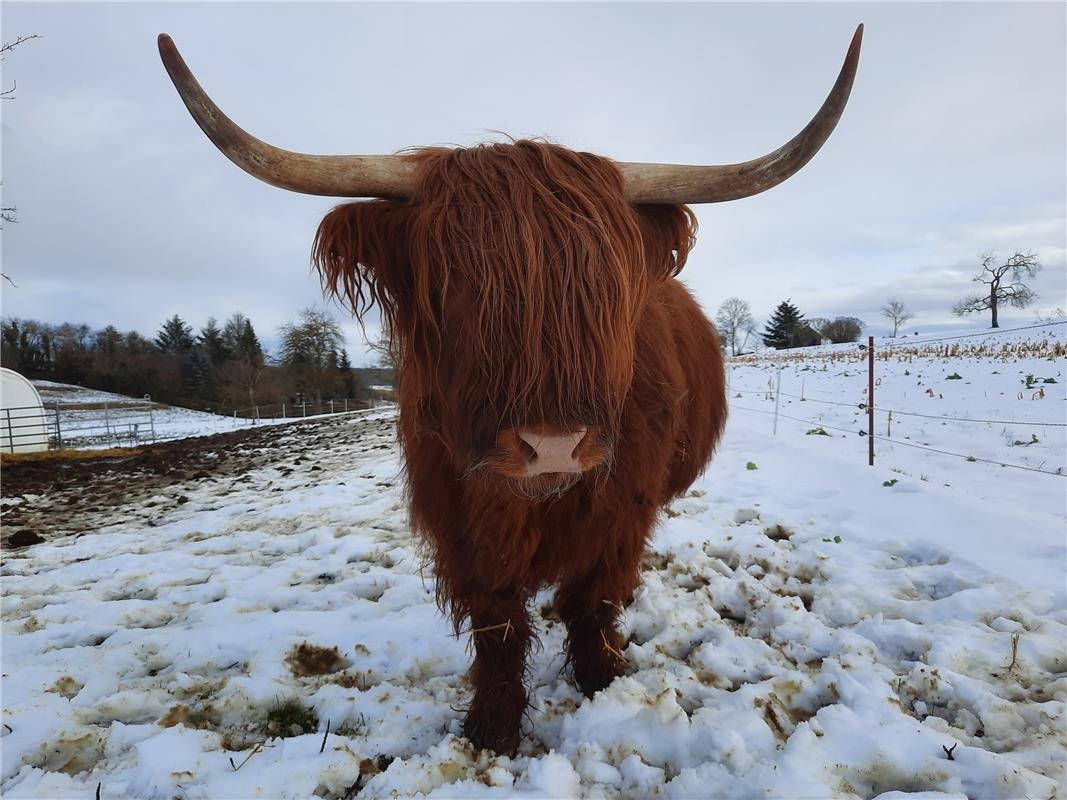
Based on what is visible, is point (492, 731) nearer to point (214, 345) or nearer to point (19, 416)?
point (19, 416)

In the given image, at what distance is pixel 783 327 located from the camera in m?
59.9

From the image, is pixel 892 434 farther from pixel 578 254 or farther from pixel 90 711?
pixel 90 711

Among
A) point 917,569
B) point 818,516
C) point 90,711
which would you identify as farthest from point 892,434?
point 90,711

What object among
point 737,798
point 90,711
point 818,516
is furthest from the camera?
point 818,516

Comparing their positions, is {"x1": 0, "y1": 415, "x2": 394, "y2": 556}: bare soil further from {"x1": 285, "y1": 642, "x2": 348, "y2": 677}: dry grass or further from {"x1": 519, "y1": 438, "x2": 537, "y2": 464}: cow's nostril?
{"x1": 519, "y1": 438, "x2": 537, "y2": 464}: cow's nostril

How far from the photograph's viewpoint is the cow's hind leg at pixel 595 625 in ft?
7.50

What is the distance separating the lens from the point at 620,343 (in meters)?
1.58

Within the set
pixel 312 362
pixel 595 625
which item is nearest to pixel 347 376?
pixel 312 362

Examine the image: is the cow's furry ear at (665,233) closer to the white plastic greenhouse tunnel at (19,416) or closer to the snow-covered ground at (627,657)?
the snow-covered ground at (627,657)

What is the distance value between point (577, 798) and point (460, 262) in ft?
6.27

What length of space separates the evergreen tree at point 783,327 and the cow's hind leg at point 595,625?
59500 millimetres

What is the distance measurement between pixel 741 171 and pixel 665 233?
1.10 ft

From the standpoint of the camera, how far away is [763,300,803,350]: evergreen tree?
55750mm

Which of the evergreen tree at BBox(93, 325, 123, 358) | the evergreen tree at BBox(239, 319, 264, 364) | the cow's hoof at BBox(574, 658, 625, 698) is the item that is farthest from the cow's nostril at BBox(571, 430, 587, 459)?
the evergreen tree at BBox(93, 325, 123, 358)
